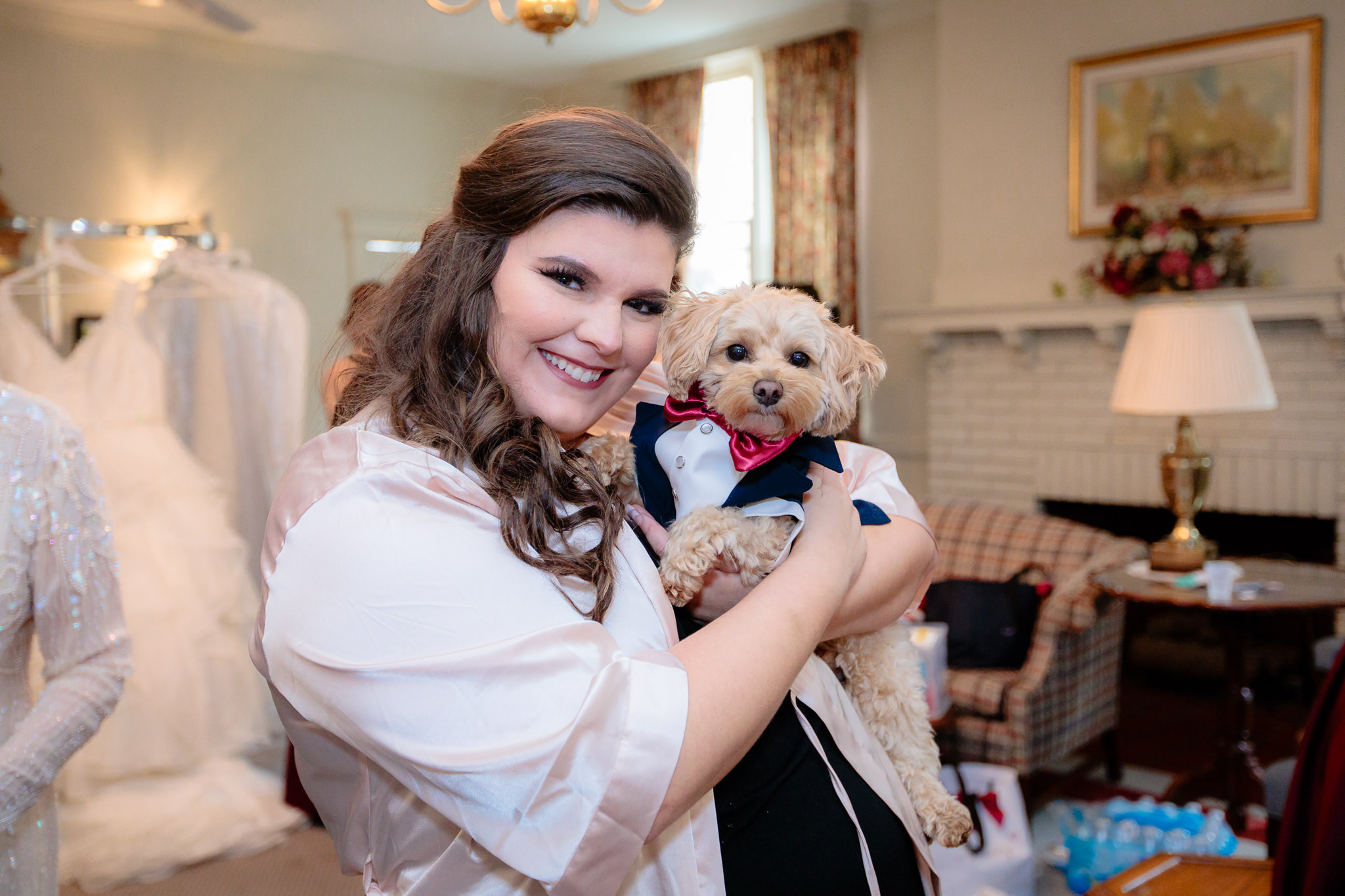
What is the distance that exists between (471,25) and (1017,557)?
16.0 feet

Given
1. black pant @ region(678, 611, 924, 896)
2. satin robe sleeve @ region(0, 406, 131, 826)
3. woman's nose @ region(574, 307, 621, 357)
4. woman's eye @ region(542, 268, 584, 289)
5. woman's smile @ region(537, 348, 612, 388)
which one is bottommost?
black pant @ region(678, 611, 924, 896)

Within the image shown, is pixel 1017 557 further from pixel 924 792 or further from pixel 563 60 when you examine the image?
pixel 563 60

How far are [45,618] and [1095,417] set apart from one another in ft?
17.0

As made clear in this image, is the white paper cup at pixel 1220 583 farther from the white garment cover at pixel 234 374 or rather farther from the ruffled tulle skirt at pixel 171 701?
the white garment cover at pixel 234 374

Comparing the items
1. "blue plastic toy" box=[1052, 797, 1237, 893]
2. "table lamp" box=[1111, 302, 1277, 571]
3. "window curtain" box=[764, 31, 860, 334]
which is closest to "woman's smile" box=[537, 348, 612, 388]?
"blue plastic toy" box=[1052, 797, 1237, 893]

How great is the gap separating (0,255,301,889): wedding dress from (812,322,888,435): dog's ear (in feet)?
9.09

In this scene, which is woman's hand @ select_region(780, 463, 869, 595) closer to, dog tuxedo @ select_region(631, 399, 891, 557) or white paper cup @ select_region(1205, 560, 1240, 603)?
dog tuxedo @ select_region(631, 399, 891, 557)

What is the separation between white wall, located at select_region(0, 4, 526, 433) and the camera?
5859 mm

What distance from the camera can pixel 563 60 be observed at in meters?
7.50

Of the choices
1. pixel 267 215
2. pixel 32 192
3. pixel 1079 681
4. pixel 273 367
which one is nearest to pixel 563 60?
pixel 267 215

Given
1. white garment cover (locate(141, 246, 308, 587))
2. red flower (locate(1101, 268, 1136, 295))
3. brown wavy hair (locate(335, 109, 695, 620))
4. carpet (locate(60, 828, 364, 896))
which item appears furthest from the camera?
red flower (locate(1101, 268, 1136, 295))

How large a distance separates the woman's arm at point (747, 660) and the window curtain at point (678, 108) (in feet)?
20.7

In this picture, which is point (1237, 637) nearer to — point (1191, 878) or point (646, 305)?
point (1191, 878)

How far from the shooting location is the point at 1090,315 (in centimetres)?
520
